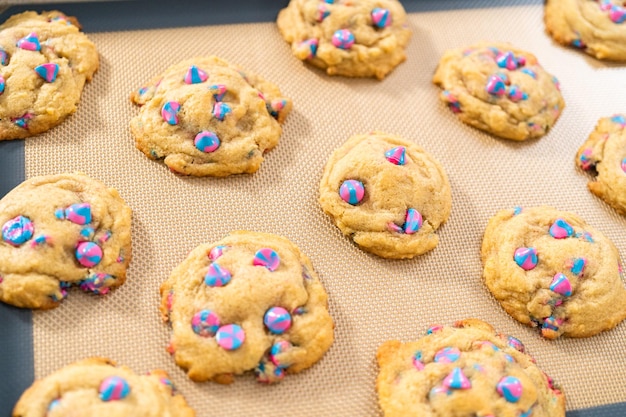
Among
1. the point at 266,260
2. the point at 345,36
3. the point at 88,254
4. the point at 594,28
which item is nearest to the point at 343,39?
the point at 345,36

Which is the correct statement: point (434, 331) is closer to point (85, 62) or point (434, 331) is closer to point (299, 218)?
point (299, 218)

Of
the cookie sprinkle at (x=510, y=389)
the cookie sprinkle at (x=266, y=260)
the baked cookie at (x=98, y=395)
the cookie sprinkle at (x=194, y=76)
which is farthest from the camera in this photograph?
the cookie sprinkle at (x=194, y=76)

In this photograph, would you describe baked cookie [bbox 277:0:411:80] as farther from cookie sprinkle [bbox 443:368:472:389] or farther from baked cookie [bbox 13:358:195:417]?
baked cookie [bbox 13:358:195:417]

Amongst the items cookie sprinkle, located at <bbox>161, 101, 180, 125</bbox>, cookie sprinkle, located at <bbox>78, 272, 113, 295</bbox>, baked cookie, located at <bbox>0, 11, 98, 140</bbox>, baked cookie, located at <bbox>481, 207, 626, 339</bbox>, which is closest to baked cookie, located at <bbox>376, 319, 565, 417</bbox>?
baked cookie, located at <bbox>481, 207, 626, 339</bbox>

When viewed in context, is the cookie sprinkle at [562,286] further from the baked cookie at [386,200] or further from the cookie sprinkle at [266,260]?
the cookie sprinkle at [266,260]

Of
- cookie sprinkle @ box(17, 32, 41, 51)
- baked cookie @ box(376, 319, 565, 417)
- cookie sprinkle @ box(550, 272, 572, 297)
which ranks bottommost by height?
baked cookie @ box(376, 319, 565, 417)

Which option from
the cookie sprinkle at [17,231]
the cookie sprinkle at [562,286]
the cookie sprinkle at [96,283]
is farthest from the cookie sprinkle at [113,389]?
the cookie sprinkle at [562,286]

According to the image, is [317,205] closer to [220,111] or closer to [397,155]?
[397,155]
